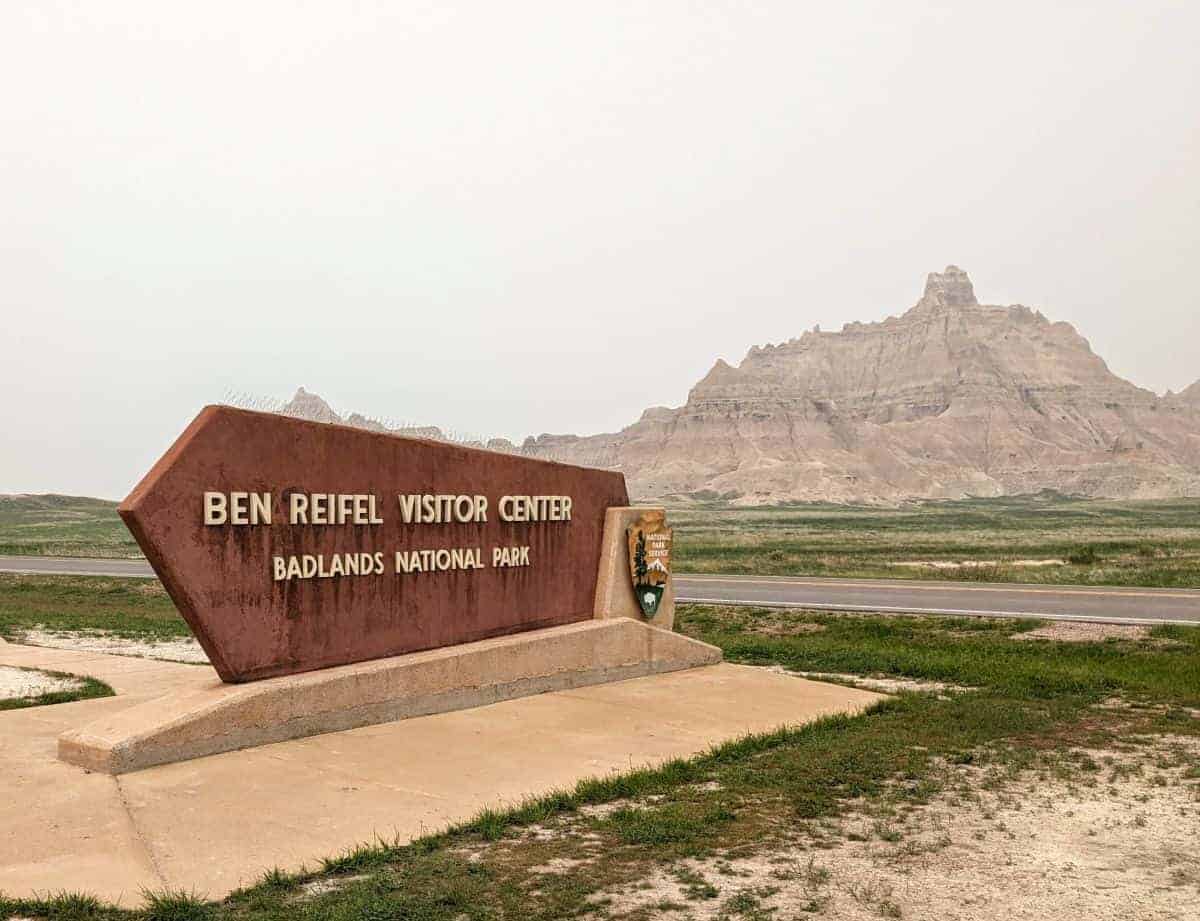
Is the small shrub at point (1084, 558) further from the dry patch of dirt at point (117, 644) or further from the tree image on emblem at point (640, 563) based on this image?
the dry patch of dirt at point (117, 644)

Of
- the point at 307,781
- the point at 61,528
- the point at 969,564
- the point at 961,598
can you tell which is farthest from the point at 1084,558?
the point at 61,528

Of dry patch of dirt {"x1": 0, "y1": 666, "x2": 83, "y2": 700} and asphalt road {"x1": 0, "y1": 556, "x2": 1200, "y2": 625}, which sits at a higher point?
dry patch of dirt {"x1": 0, "y1": 666, "x2": 83, "y2": 700}

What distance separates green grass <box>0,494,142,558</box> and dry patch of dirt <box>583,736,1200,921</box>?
137ft

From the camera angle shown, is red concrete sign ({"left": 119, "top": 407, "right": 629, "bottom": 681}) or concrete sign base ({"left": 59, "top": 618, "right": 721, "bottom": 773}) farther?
red concrete sign ({"left": 119, "top": 407, "right": 629, "bottom": 681})

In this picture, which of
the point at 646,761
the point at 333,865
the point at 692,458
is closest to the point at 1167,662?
the point at 646,761

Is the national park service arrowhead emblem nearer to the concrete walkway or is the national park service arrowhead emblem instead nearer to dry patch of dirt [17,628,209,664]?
the concrete walkway

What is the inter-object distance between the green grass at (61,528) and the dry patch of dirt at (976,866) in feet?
137

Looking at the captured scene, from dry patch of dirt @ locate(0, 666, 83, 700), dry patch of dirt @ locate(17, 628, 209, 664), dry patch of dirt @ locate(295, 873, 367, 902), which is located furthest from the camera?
dry patch of dirt @ locate(17, 628, 209, 664)

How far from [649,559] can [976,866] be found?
775 cm

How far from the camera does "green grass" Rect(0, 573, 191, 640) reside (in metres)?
18.8

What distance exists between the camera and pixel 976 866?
240 inches

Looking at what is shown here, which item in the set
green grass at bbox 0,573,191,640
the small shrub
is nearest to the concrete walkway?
green grass at bbox 0,573,191,640

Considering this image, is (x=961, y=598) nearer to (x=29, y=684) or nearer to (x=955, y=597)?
(x=955, y=597)

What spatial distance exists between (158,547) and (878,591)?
1960 centimetres
